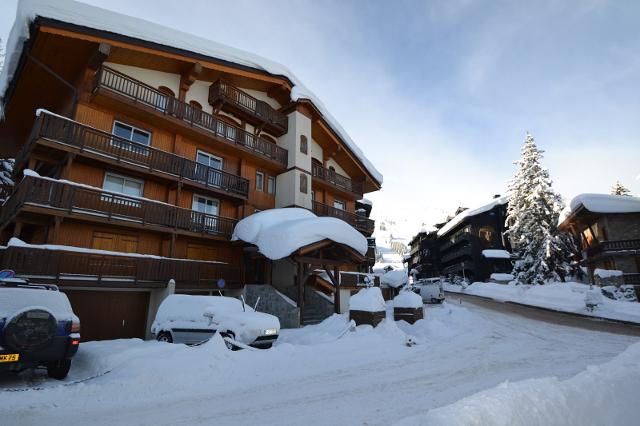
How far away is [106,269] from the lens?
45.5ft

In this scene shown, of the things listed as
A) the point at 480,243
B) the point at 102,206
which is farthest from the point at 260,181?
the point at 480,243

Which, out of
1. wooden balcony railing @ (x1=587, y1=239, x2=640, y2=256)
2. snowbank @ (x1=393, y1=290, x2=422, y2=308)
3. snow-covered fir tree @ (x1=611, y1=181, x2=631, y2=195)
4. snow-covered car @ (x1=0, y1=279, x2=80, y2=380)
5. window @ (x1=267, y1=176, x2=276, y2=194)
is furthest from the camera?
snow-covered fir tree @ (x1=611, y1=181, x2=631, y2=195)

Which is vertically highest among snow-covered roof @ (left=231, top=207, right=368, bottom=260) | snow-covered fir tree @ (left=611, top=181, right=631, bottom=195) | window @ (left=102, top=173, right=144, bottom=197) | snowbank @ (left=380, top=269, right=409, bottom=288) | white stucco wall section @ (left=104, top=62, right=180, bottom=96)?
snow-covered fir tree @ (left=611, top=181, right=631, bottom=195)

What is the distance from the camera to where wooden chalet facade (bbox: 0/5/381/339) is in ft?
44.4

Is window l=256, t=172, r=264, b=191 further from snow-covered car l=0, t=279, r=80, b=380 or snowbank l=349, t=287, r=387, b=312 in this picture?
snow-covered car l=0, t=279, r=80, b=380

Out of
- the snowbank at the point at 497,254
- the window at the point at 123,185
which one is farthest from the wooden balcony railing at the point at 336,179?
the snowbank at the point at 497,254

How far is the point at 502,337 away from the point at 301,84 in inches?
774

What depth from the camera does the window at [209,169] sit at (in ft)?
60.4

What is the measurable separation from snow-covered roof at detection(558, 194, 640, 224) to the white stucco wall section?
36.8 m

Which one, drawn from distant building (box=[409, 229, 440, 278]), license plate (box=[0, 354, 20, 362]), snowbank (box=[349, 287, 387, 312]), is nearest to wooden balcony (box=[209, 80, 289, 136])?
snowbank (box=[349, 287, 387, 312])

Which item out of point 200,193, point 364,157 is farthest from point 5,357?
point 364,157

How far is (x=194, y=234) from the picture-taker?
17203 millimetres

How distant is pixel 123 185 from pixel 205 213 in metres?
4.02

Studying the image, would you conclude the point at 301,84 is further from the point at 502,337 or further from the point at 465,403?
the point at 465,403
